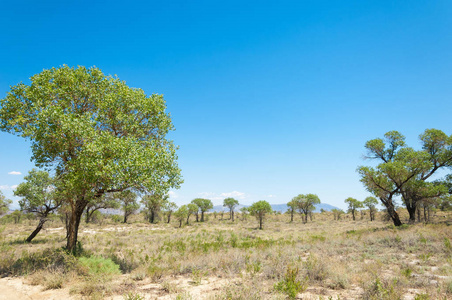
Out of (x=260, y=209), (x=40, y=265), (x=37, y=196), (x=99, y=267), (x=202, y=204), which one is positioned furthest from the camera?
(x=202, y=204)

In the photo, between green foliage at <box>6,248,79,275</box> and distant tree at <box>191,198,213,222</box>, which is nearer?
green foliage at <box>6,248,79,275</box>

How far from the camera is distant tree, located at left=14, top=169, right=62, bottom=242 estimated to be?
24156mm

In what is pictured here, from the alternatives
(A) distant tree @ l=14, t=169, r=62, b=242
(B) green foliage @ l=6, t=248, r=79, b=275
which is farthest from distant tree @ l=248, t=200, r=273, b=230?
(B) green foliage @ l=6, t=248, r=79, b=275

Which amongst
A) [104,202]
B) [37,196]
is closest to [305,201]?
[104,202]

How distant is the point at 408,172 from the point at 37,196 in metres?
42.3

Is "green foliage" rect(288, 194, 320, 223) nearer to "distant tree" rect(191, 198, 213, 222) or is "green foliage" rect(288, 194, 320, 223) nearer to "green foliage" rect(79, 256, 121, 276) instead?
"distant tree" rect(191, 198, 213, 222)

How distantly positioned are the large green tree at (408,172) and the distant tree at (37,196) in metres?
37.2

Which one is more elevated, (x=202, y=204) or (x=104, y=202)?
(x=104, y=202)

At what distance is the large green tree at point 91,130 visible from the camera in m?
10.9

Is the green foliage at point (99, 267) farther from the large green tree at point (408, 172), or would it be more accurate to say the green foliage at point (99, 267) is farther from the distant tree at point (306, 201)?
the distant tree at point (306, 201)

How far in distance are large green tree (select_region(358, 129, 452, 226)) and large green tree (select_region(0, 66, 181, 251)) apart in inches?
984

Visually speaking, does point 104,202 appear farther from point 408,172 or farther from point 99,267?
point 408,172

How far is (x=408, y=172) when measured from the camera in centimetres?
2542

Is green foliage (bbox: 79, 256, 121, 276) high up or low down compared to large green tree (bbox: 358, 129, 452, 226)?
down
